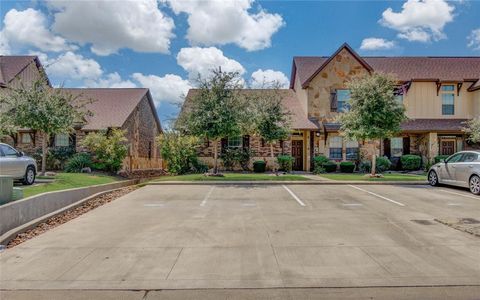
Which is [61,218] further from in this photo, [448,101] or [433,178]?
[448,101]

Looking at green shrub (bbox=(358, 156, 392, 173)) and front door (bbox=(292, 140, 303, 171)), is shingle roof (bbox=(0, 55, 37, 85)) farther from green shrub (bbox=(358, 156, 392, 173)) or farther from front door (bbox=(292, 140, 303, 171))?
green shrub (bbox=(358, 156, 392, 173))

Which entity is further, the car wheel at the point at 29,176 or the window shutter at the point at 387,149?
the window shutter at the point at 387,149

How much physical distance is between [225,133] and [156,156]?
16.8m

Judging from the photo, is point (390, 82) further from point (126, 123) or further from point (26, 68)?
point (26, 68)

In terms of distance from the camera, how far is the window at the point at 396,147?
24719 millimetres

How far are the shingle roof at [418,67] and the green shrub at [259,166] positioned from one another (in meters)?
6.17

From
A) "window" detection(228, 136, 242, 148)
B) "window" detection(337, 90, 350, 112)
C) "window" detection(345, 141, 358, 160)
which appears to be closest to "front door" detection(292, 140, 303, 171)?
"window" detection(345, 141, 358, 160)

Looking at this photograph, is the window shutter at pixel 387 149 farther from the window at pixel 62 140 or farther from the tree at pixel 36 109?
the window at pixel 62 140

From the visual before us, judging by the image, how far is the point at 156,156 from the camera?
110 feet

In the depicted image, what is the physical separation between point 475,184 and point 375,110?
248 inches

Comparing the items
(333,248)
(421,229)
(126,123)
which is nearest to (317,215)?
(421,229)

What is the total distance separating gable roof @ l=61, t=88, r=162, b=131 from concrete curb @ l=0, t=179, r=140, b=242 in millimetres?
11534

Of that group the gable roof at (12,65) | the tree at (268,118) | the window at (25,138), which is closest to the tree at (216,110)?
the tree at (268,118)

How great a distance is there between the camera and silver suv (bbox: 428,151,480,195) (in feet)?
44.0
